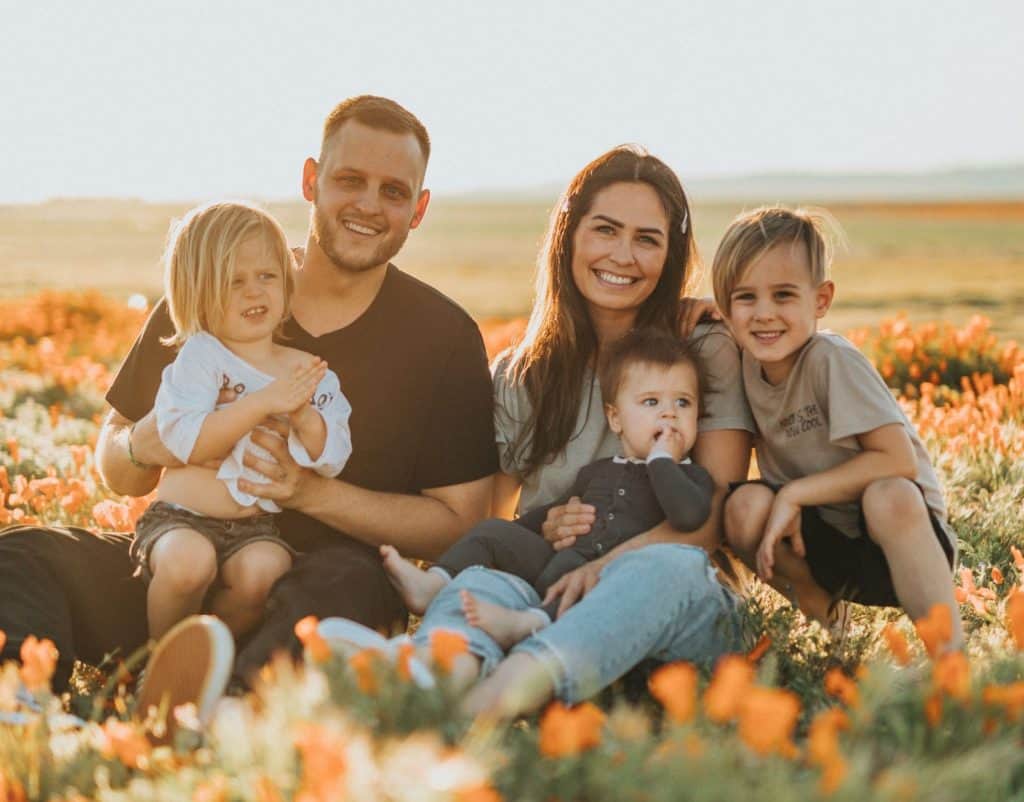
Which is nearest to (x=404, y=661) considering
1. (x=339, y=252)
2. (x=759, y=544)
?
(x=759, y=544)

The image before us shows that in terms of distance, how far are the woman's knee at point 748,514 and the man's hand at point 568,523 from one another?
489 millimetres

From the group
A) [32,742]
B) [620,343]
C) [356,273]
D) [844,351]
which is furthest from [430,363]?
[32,742]

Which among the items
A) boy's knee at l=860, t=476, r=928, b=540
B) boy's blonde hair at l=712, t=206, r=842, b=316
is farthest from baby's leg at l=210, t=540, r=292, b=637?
boy's knee at l=860, t=476, r=928, b=540

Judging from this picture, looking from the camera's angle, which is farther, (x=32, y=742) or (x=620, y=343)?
(x=620, y=343)

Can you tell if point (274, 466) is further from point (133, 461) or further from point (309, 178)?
point (309, 178)

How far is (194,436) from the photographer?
4.11 metres

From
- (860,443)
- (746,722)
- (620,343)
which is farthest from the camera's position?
(620,343)

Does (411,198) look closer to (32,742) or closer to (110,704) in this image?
(110,704)

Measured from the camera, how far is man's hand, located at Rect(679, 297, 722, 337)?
4.80 metres

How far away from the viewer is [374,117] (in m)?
4.86

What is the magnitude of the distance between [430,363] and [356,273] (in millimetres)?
457

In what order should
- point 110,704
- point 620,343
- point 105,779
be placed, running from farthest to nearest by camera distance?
point 620,343 < point 110,704 < point 105,779

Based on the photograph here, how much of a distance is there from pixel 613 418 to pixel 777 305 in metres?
0.74

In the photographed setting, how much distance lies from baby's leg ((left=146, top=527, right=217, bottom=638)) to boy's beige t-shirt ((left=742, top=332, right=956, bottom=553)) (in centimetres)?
207
